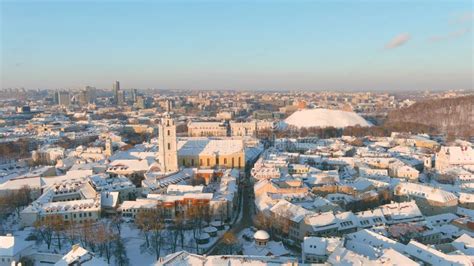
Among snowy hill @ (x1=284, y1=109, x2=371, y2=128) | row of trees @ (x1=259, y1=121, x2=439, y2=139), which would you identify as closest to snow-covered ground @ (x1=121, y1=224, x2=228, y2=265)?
row of trees @ (x1=259, y1=121, x2=439, y2=139)

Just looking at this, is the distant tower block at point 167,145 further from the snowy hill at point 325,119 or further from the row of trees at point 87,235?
the snowy hill at point 325,119

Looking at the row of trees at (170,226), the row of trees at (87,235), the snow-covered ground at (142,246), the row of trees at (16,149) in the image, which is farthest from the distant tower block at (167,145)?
the row of trees at (16,149)

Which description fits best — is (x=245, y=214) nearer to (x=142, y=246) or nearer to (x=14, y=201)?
(x=142, y=246)

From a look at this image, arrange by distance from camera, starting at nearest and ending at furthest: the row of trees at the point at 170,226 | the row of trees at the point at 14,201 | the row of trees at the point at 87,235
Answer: the row of trees at the point at 87,235
the row of trees at the point at 170,226
the row of trees at the point at 14,201

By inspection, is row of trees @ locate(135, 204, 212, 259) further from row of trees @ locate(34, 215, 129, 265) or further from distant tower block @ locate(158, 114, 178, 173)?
distant tower block @ locate(158, 114, 178, 173)

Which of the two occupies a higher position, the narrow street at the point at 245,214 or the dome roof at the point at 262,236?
the dome roof at the point at 262,236

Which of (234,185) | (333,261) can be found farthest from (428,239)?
(234,185)

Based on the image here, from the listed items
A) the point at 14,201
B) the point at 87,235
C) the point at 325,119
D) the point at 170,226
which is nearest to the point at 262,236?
the point at 170,226
